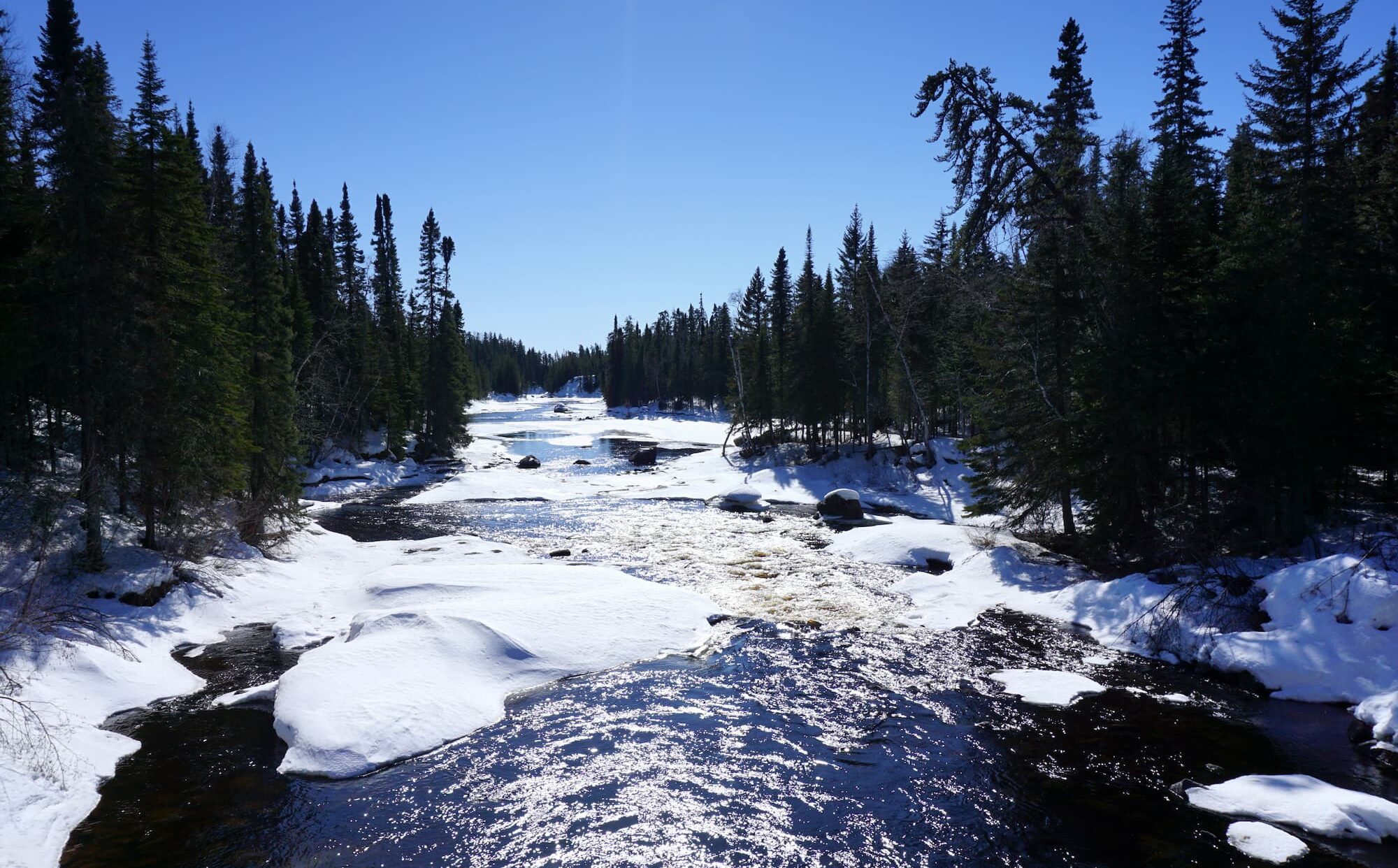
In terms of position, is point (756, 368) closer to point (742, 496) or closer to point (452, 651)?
point (742, 496)

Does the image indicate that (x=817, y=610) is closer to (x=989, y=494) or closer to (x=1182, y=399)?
(x=989, y=494)

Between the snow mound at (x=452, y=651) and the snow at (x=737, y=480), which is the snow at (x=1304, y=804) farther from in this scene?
the snow at (x=737, y=480)

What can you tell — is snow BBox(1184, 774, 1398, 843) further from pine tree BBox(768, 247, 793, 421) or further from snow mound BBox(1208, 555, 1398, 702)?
pine tree BBox(768, 247, 793, 421)

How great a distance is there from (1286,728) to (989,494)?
1195 centimetres

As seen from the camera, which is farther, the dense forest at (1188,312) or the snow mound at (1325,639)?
the dense forest at (1188,312)

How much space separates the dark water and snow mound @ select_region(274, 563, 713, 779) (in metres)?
0.49

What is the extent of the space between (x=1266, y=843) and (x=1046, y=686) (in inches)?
182

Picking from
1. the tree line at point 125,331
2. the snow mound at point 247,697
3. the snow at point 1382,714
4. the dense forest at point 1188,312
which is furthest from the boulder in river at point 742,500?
the snow at point 1382,714

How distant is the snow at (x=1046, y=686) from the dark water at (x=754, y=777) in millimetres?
236

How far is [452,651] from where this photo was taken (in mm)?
12828

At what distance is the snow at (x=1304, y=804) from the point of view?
7.65 m

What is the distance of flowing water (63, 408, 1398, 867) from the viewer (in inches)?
303

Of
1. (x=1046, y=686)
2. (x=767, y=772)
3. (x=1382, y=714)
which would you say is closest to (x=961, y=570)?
(x=1046, y=686)

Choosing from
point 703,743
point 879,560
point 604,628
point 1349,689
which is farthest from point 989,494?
point 703,743
